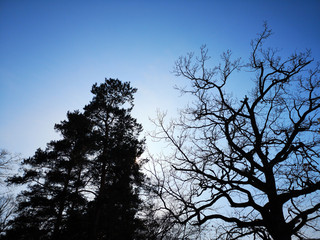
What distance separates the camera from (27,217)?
10.9m

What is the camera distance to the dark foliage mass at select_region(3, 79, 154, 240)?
33.6 ft

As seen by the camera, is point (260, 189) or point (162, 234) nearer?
point (162, 234)

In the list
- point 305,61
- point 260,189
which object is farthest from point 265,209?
point 305,61

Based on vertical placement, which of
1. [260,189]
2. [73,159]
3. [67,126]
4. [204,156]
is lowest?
[260,189]

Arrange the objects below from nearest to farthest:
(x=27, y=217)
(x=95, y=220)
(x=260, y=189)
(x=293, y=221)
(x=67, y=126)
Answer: (x=293, y=221)
(x=260, y=189)
(x=95, y=220)
(x=27, y=217)
(x=67, y=126)

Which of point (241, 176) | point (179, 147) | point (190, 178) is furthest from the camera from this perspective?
point (179, 147)

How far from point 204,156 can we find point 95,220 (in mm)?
7744

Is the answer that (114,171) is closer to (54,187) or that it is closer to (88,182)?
(88,182)

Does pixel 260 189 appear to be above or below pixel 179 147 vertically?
below

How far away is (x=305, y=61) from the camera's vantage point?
7.00 metres

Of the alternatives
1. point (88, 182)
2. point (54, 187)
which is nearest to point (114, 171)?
point (88, 182)

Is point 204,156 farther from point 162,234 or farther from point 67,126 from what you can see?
point 67,126

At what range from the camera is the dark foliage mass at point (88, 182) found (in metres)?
10.2

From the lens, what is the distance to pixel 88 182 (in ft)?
36.9
